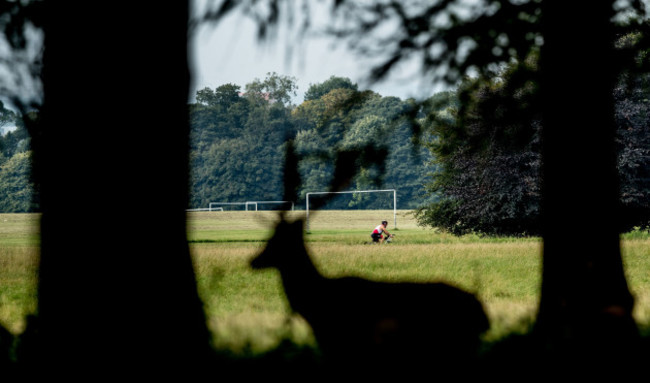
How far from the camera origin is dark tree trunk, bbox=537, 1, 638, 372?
439cm

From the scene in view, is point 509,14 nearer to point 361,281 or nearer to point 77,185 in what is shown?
point 361,281

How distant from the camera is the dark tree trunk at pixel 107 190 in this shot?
3.44 metres

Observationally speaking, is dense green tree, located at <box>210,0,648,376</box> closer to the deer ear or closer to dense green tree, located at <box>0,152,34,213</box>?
the deer ear

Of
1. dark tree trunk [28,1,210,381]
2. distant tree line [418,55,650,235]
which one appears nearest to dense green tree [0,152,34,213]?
distant tree line [418,55,650,235]

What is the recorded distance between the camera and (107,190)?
3.42m

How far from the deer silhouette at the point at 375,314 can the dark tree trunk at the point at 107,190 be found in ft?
3.62

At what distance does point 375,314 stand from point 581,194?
1694 millimetres

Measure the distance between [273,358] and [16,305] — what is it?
828cm

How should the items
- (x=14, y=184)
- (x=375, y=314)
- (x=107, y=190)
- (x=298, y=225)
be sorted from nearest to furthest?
(x=107, y=190), (x=375, y=314), (x=298, y=225), (x=14, y=184)

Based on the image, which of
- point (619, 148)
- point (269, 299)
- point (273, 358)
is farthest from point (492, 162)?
point (273, 358)

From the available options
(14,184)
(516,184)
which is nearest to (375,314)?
(516,184)

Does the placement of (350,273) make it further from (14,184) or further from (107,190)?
(14,184)

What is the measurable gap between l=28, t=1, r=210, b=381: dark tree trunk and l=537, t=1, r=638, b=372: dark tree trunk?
258cm

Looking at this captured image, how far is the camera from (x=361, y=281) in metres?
4.86
